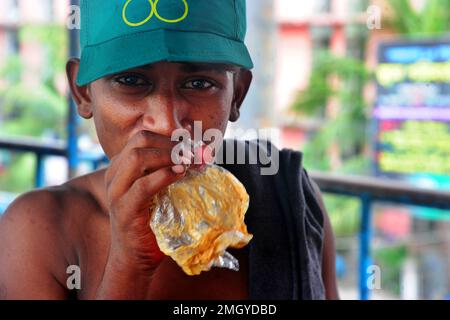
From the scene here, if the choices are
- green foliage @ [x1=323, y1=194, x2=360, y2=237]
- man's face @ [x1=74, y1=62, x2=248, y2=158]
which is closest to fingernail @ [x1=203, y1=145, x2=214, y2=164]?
man's face @ [x1=74, y1=62, x2=248, y2=158]

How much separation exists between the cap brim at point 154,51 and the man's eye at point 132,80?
0.02m

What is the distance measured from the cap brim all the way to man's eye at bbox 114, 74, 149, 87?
18mm

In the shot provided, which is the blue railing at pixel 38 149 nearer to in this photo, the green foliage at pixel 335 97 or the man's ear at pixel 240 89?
the man's ear at pixel 240 89

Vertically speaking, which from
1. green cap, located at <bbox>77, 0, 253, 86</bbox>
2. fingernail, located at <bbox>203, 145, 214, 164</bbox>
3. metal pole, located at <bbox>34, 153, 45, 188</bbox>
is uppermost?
metal pole, located at <bbox>34, 153, 45, 188</bbox>

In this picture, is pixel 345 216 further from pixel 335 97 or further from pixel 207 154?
pixel 207 154

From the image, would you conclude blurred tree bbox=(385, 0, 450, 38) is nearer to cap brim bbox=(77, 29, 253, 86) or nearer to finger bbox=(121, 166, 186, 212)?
cap brim bbox=(77, 29, 253, 86)

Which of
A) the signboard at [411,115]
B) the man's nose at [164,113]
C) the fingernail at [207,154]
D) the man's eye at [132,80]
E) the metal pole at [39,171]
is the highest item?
the signboard at [411,115]

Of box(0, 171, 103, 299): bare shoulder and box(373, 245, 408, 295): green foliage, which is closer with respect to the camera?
box(0, 171, 103, 299): bare shoulder

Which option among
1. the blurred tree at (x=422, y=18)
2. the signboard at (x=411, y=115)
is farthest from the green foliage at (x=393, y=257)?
the blurred tree at (x=422, y=18)

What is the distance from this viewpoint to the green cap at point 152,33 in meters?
0.76

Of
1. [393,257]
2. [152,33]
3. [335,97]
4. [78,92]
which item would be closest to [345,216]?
[335,97]

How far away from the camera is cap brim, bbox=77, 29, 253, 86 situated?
761 mm

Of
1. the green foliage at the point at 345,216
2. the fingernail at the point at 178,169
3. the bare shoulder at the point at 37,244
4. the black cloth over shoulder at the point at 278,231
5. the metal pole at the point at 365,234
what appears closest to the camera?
the fingernail at the point at 178,169
